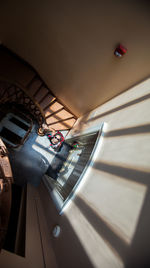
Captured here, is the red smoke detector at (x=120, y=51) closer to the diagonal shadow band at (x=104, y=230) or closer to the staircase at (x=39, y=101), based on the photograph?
the staircase at (x=39, y=101)

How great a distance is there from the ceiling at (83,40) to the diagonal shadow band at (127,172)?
1651 mm

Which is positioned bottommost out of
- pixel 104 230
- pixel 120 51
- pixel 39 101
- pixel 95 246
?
pixel 95 246

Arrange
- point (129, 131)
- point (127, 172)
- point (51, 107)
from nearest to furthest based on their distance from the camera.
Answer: point (127, 172), point (129, 131), point (51, 107)

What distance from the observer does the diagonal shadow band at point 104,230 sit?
894 mm

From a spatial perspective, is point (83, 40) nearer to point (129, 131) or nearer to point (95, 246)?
point (129, 131)

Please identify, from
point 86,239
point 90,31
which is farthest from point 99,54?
point 86,239

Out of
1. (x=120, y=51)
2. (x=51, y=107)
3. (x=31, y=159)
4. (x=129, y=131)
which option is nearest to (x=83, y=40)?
(x=120, y=51)

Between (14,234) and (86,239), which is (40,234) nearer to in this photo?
(14,234)

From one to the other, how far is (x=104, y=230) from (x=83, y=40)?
2.79 meters

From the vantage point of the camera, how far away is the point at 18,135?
4121 millimetres

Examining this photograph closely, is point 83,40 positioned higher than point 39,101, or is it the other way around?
point 83,40

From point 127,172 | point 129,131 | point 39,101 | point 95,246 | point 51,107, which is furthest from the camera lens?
point 51,107

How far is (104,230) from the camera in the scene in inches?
42.8

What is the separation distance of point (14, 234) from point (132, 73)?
3.32 meters
